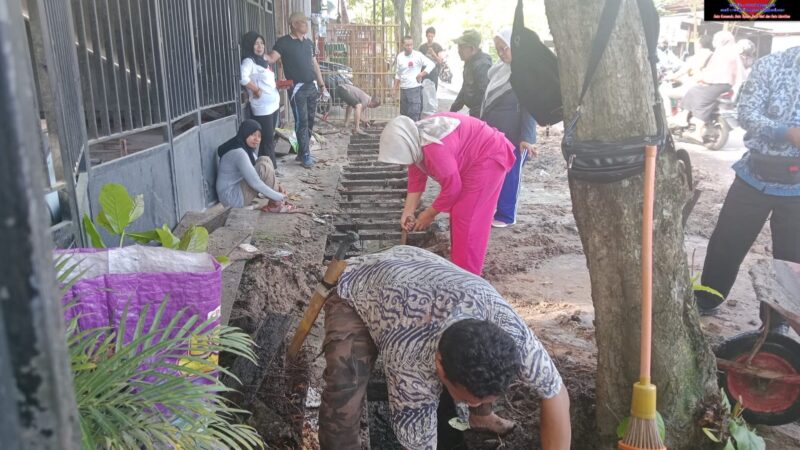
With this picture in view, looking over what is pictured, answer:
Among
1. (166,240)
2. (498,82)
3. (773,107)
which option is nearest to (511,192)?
(498,82)

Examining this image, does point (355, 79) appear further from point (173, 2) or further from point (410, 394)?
point (410, 394)

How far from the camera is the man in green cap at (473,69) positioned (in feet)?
23.2

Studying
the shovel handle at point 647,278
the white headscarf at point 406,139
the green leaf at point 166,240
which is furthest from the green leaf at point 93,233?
the shovel handle at point 647,278

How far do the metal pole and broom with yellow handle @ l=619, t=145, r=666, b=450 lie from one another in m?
1.93

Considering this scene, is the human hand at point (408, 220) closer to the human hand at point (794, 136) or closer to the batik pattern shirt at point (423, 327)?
the batik pattern shirt at point (423, 327)

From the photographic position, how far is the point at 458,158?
4.09 m

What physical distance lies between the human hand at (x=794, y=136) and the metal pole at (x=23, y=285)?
3.61 m

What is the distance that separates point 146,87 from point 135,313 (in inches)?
140

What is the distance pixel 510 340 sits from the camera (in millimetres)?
1961

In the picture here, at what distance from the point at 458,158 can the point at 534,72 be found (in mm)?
1286

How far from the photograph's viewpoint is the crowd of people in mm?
2129

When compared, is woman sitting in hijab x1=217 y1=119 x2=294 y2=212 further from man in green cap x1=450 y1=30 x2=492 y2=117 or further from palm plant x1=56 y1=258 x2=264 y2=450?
palm plant x1=56 y1=258 x2=264 y2=450

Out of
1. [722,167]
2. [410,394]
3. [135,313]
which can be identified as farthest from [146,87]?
[722,167]

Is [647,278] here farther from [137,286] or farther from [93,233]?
[93,233]
